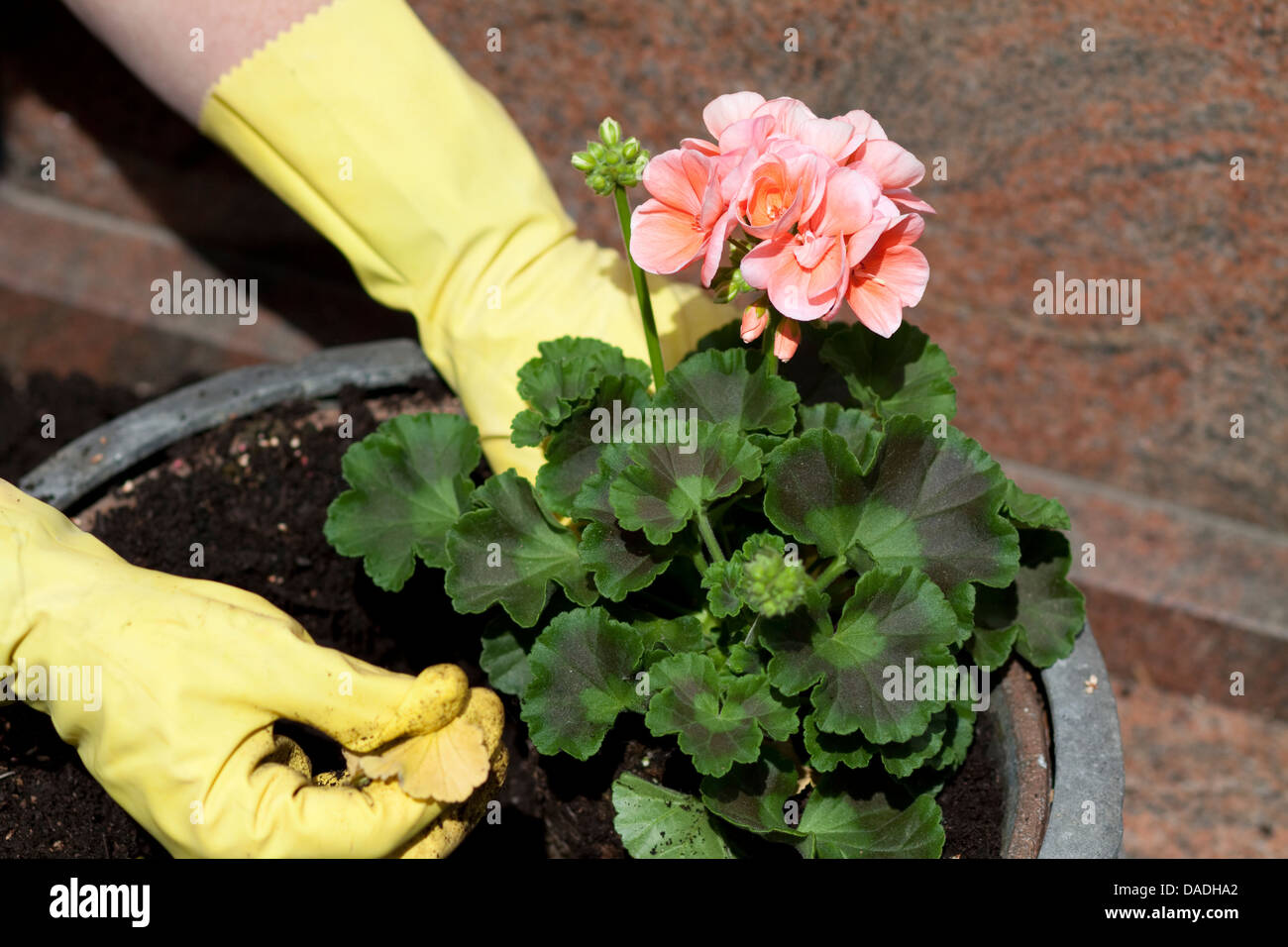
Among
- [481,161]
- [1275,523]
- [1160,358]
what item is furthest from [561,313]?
[1275,523]

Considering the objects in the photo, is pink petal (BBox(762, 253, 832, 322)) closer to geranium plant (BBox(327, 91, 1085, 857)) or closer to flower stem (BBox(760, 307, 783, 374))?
geranium plant (BBox(327, 91, 1085, 857))

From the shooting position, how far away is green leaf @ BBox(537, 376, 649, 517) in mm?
1420

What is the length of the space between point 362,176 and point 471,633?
0.62 m

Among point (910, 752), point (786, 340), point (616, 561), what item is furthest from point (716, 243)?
point (910, 752)

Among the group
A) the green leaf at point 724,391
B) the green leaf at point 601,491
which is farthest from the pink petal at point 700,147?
the green leaf at point 601,491

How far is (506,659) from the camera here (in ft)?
4.88

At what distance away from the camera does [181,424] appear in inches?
67.6

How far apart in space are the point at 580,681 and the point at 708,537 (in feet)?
0.69

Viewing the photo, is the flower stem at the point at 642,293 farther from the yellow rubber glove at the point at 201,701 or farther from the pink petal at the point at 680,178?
the yellow rubber glove at the point at 201,701

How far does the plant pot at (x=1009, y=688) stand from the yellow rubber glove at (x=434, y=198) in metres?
0.16

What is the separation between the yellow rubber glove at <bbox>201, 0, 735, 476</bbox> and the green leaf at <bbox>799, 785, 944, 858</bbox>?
21.7 inches

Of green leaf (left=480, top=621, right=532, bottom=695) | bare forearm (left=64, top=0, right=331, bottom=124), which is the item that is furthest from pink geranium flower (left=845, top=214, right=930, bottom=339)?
bare forearm (left=64, top=0, right=331, bottom=124)
